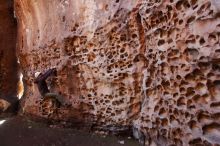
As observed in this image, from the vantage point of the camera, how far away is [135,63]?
14.1 feet

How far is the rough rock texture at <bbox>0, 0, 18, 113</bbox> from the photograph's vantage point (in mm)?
8797

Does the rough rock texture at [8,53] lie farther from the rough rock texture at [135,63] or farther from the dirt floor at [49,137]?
the dirt floor at [49,137]

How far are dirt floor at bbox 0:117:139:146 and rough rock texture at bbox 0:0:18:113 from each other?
8.97 ft

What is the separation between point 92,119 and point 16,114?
12.1 ft

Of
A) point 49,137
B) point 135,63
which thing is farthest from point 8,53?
point 135,63

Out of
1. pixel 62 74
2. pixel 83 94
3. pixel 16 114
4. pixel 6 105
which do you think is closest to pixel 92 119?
pixel 83 94

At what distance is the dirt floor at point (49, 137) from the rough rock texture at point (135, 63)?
0.28 meters

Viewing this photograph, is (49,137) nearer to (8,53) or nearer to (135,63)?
(135,63)

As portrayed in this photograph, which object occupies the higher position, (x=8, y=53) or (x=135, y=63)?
(x=8, y=53)

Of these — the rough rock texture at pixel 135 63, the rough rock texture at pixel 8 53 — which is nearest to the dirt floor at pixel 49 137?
the rough rock texture at pixel 135 63

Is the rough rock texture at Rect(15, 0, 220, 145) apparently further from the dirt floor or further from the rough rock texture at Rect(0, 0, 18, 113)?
the rough rock texture at Rect(0, 0, 18, 113)

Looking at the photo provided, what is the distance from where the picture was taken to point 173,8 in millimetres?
3340

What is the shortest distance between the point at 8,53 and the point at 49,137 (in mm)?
4893

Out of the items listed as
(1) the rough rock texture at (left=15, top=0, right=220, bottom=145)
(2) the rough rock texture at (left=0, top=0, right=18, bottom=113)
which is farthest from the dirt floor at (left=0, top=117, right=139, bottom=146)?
(2) the rough rock texture at (left=0, top=0, right=18, bottom=113)
